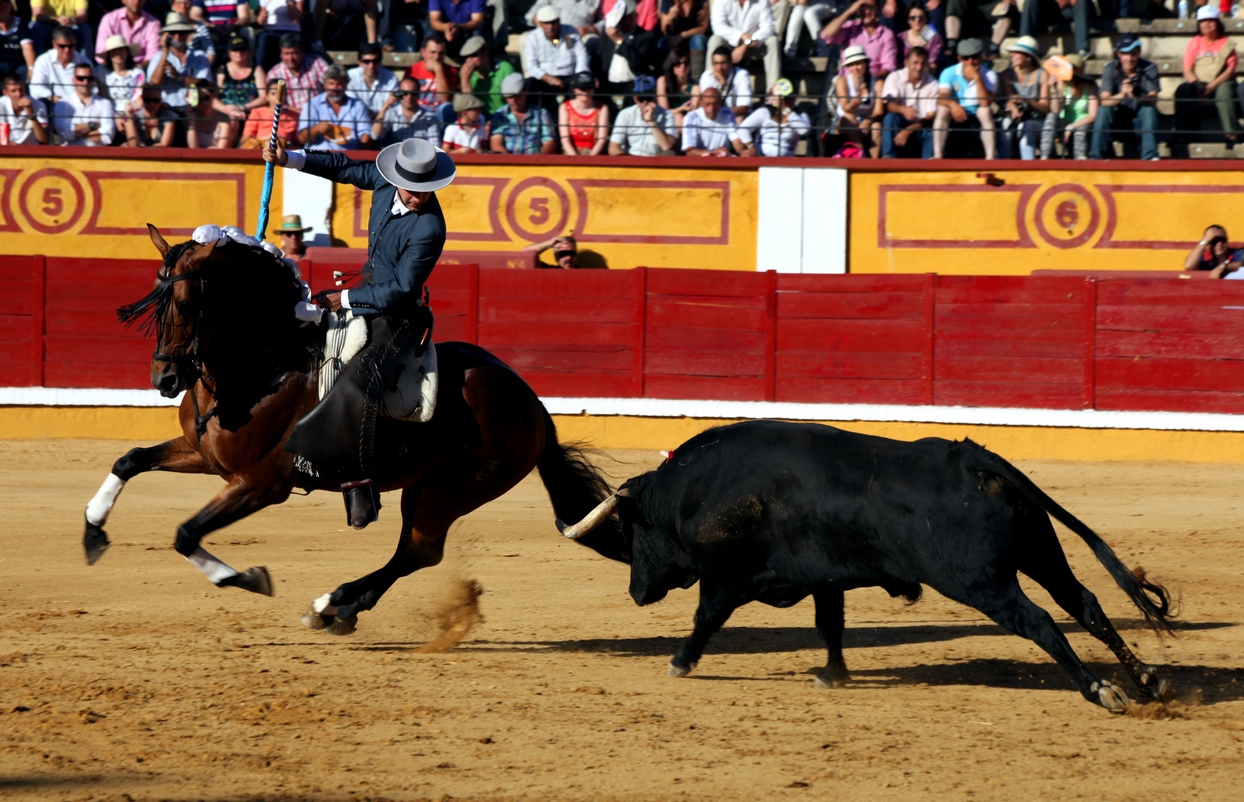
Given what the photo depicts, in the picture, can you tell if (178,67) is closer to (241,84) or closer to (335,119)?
(241,84)

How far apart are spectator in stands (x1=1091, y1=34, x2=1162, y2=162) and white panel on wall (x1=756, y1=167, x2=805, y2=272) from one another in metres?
2.79

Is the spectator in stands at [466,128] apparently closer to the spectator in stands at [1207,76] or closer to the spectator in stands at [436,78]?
the spectator in stands at [436,78]

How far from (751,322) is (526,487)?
9.69ft

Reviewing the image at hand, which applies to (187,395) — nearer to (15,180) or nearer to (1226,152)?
(15,180)

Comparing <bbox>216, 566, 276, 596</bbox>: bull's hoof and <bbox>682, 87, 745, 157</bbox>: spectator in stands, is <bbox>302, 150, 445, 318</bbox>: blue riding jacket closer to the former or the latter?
<bbox>216, 566, 276, 596</bbox>: bull's hoof

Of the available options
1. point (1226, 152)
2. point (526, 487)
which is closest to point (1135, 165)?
point (1226, 152)

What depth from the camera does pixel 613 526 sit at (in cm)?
636

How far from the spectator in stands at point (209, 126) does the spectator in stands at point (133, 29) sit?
2.54 feet

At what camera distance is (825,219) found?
1449 cm

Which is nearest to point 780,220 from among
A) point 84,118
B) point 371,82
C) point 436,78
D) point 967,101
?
point 967,101

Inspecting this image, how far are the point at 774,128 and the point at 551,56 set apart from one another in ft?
7.68

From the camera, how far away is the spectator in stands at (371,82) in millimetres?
14594

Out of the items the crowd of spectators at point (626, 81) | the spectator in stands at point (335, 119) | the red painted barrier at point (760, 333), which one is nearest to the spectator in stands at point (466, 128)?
the crowd of spectators at point (626, 81)

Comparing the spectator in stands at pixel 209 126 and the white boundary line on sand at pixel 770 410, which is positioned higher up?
the spectator in stands at pixel 209 126
